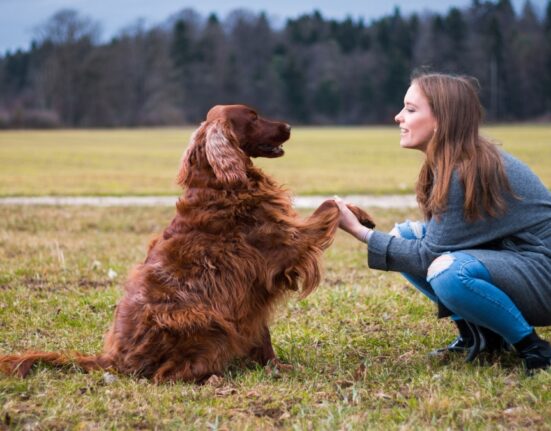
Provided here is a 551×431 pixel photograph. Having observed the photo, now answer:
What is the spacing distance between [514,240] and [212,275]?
167 cm

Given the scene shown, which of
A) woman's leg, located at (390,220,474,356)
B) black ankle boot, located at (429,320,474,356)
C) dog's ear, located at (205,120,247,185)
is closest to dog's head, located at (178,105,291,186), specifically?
dog's ear, located at (205,120,247,185)

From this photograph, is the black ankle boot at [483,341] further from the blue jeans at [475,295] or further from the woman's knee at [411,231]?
the woman's knee at [411,231]

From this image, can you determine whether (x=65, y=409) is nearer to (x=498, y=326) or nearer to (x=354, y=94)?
(x=498, y=326)

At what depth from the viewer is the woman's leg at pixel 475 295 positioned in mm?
4035

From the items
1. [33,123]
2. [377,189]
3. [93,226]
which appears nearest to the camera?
[93,226]

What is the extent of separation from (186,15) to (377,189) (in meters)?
108

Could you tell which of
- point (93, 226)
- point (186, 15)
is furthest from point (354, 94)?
point (93, 226)

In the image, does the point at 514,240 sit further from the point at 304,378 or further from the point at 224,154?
the point at 224,154

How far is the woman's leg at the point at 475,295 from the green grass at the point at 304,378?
267mm

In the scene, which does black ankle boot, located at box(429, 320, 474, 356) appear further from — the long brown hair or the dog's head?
the dog's head

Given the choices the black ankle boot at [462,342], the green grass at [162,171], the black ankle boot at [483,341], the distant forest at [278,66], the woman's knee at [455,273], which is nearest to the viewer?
the woman's knee at [455,273]

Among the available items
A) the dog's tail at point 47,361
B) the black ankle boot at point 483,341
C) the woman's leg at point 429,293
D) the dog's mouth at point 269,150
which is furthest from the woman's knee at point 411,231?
the dog's tail at point 47,361

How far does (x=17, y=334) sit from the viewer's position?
534 cm

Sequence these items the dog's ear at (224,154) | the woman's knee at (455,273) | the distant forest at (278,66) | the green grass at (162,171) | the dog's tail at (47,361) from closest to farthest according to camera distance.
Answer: the woman's knee at (455,273) < the dog's tail at (47,361) < the dog's ear at (224,154) < the green grass at (162,171) < the distant forest at (278,66)
